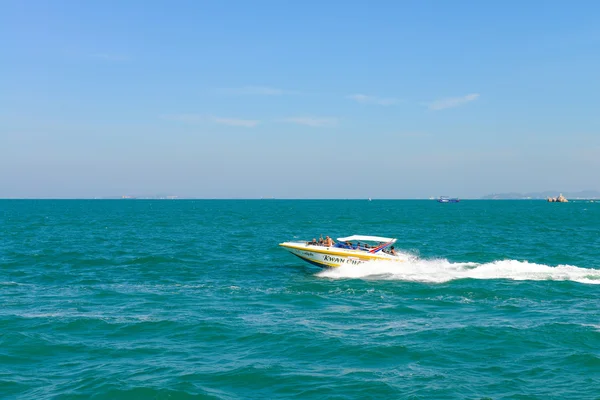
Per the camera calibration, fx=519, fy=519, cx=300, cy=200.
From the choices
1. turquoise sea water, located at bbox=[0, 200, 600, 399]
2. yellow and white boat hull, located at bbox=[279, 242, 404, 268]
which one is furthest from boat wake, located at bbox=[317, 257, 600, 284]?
yellow and white boat hull, located at bbox=[279, 242, 404, 268]

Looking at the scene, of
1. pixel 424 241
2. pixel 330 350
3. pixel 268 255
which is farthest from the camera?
pixel 424 241

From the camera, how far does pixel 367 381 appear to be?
667 inches

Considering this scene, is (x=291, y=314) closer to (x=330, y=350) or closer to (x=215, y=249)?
(x=330, y=350)

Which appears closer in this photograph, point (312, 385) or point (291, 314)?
point (312, 385)

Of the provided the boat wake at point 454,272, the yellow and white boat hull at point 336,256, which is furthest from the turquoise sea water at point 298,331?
the yellow and white boat hull at point 336,256

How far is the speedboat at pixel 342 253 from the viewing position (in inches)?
1508

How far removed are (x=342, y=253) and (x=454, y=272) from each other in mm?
8219

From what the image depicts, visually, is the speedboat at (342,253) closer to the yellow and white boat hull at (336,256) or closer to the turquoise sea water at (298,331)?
the yellow and white boat hull at (336,256)

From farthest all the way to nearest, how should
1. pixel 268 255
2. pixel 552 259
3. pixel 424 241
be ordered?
1. pixel 424 241
2. pixel 268 255
3. pixel 552 259

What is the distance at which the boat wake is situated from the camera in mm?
35125

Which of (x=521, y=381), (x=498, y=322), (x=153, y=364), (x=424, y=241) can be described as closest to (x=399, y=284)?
(x=498, y=322)

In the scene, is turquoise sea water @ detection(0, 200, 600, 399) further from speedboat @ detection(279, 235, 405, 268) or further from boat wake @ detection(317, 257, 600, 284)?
speedboat @ detection(279, 235, 405, 268)

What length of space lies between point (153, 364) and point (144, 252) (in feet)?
114

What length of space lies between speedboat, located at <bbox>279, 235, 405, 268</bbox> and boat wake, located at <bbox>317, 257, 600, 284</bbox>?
405mm
